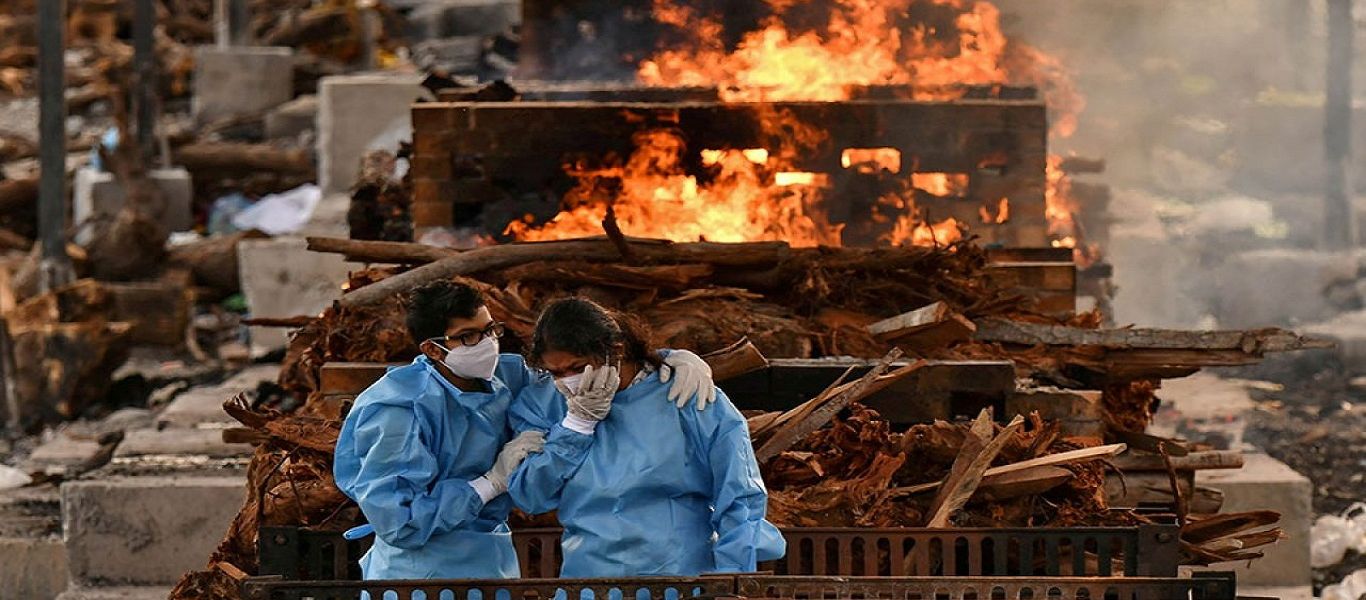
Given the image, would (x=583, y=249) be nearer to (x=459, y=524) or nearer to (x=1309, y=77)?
(x=459, y=524)

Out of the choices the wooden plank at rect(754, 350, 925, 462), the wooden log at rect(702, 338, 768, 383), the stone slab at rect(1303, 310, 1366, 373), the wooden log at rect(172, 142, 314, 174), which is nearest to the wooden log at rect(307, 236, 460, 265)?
the wooden log at rect(702, 338, 768, 383)

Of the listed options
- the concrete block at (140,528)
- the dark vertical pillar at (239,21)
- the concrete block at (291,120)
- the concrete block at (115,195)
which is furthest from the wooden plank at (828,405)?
the dark vertical pillar at (239,21)

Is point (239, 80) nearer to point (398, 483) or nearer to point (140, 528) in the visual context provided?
point (140, 528)

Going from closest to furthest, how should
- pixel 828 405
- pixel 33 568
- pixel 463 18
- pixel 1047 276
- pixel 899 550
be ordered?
pixel 899 550
pixel 828 405
pixel 1047 276
pixel 33 568
pixel 463 18

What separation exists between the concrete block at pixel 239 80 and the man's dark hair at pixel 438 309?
66.4 ft

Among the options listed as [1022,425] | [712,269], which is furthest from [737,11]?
[1022,425]

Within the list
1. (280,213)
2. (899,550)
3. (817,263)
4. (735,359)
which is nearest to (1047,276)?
(817,263)

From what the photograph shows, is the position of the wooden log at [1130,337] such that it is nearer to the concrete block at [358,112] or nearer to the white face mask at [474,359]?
the white face mask at [474,359]

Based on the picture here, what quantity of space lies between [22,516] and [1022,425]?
574 centimetres

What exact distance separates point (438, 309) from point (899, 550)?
1.49 m

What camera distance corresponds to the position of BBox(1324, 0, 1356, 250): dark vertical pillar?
68.1 feet

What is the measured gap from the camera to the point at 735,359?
7.35 metres

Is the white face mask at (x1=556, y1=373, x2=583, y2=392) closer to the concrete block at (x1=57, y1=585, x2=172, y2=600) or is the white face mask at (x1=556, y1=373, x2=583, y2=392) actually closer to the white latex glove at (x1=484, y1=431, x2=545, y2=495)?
the white latex glove at (x1=484, y1=431, x2=545, y2=495)

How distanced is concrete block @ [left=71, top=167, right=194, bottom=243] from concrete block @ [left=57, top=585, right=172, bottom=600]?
452 inches
